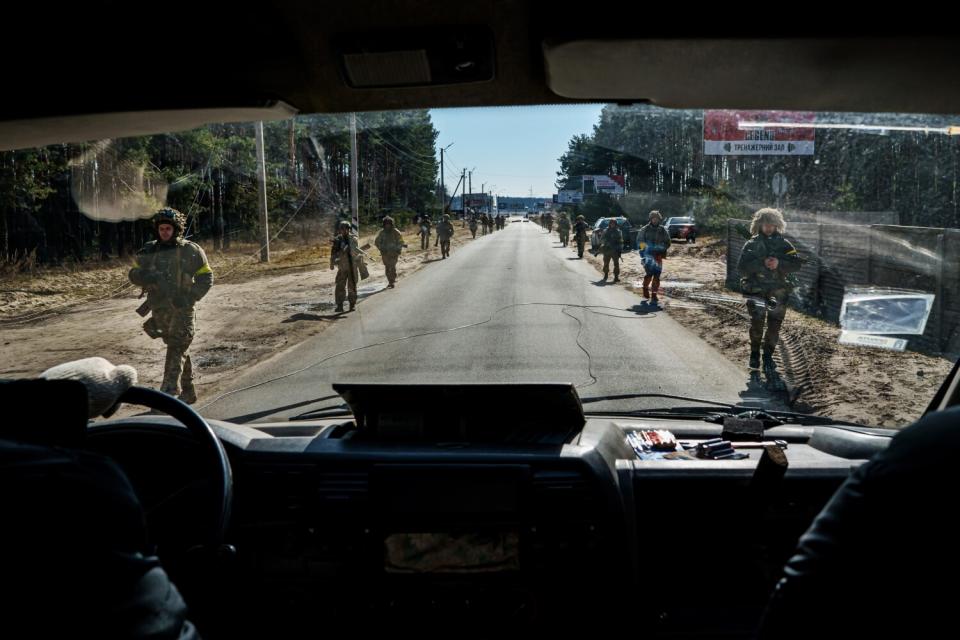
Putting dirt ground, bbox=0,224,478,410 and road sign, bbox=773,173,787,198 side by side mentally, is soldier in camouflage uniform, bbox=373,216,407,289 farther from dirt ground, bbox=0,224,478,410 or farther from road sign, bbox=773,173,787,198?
road sign, bbox=773,173,787,198

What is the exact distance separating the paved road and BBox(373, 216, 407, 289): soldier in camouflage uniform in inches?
95.7

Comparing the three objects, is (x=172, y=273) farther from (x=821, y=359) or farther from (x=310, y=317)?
(x=821, y=359)

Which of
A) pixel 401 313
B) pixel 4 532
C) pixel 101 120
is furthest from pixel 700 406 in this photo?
pixel 401 313

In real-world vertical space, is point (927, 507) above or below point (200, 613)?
above

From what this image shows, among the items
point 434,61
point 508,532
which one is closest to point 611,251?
point 434,61

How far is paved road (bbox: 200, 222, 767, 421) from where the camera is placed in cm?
580

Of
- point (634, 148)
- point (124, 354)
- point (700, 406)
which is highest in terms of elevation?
point (634, 148)

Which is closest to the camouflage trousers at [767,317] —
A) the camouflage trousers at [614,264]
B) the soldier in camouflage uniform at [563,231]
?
the camouflage trousers at [614,264]

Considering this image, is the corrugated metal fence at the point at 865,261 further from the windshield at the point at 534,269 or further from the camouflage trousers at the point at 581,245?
the camouflage trousers at the point at 581,245

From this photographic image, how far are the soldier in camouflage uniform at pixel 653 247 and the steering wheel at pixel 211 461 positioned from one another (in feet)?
30.6

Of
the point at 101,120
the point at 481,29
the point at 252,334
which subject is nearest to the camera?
the point at 481,29

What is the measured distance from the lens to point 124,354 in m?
9.43

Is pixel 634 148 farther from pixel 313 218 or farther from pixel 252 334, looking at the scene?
pixel 313 218

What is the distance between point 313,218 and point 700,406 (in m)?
13.3
